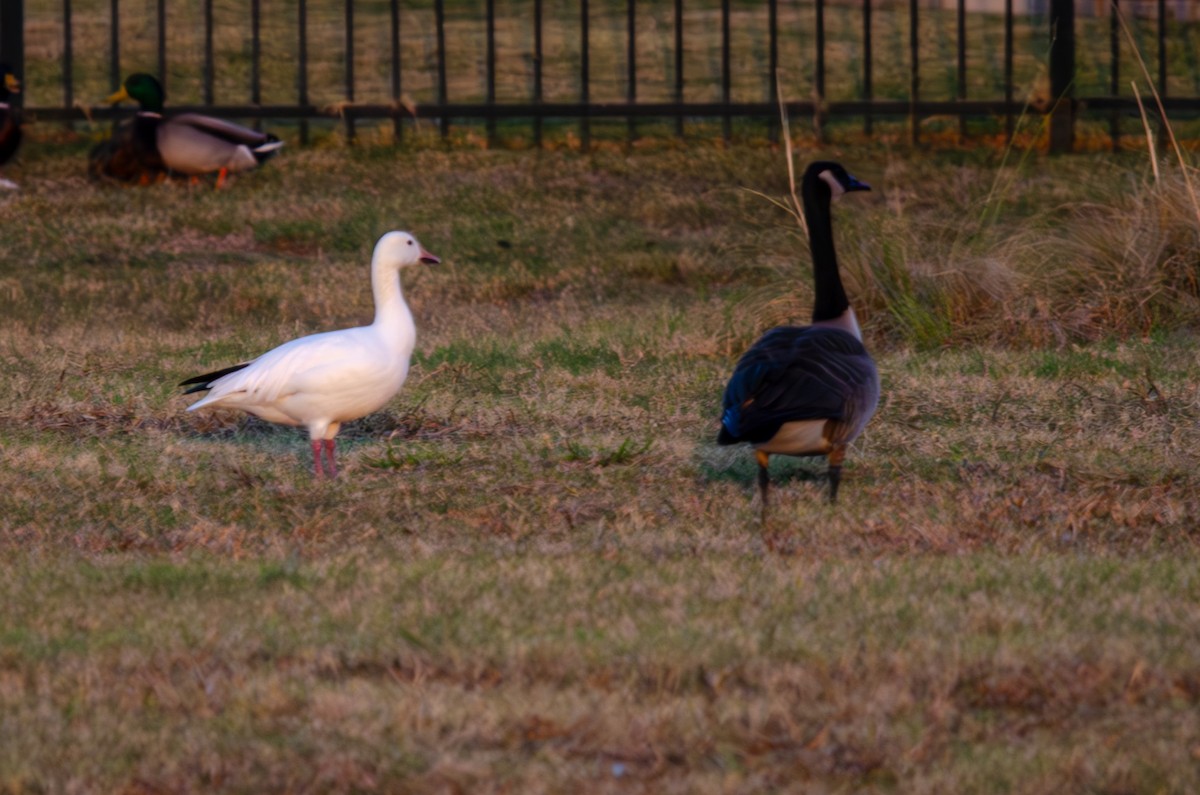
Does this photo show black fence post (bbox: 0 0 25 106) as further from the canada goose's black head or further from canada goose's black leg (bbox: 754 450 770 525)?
canada goose's black leg (bbox: 754 450 770 525)

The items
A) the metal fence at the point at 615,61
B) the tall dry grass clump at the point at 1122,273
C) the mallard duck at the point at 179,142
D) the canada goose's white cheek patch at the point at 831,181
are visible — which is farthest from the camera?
the metal fence at the point at 615,61

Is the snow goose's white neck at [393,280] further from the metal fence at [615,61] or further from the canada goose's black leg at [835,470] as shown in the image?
the metal fence at [615,61]

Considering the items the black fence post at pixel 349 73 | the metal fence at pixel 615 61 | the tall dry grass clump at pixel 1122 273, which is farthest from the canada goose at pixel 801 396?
the black fence post at pixel 349 73

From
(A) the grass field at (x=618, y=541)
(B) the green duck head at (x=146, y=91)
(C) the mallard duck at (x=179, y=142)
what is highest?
(B) the green duck head at (x=146, y=91)

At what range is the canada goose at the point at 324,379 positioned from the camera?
628 centimetres

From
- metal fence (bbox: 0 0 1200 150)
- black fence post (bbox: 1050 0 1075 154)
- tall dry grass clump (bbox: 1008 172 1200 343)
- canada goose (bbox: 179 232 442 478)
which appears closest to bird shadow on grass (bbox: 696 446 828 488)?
canada goose (bbox: 179 232 442 478)

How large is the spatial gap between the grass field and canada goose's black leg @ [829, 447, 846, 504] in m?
0.13

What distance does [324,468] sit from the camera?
674 centimetres

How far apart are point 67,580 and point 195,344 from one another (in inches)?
197

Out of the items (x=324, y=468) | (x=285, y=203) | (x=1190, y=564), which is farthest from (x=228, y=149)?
(x=1190, y=564)

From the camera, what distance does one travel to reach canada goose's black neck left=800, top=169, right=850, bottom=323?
6.79 metres

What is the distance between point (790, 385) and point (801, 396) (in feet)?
0.18

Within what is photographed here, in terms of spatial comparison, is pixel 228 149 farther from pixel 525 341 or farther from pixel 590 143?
pixel 525 341

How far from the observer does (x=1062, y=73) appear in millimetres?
16406
